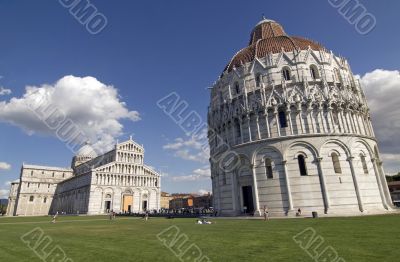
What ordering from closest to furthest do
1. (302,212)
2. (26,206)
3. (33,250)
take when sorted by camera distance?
(33,250), (302,212), (26,206)

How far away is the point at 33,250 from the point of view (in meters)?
11.4

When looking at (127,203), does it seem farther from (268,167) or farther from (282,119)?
(282,119)

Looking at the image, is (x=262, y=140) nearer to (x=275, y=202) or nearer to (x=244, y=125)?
(x=244, y=125)

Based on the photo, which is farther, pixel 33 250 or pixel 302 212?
pixel 302 212

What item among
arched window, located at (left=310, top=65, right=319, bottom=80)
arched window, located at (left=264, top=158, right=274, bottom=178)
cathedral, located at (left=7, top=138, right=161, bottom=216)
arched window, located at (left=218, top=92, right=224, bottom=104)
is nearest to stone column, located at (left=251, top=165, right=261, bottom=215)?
arched window, located at (left=264, top=158, right=274, bottom=178)

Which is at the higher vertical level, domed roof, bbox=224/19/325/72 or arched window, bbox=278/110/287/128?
domed roof, bbox=224/19/325/72

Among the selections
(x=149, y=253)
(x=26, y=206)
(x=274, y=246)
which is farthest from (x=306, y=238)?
(x=26, y=206)

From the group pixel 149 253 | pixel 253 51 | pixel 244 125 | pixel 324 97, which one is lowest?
pixel 149 253

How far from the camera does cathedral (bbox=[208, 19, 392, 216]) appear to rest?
28609mm

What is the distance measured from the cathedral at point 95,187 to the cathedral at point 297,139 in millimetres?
53466

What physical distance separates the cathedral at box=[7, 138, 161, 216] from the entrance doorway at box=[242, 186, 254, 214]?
55849mm

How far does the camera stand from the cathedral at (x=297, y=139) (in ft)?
93.9

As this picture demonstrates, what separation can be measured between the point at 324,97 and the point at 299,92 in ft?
9.60

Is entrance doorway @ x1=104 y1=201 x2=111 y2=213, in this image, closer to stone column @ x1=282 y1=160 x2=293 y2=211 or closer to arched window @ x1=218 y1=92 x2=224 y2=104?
arched window @ x1=218 y1=92 x2=224 y2=104
